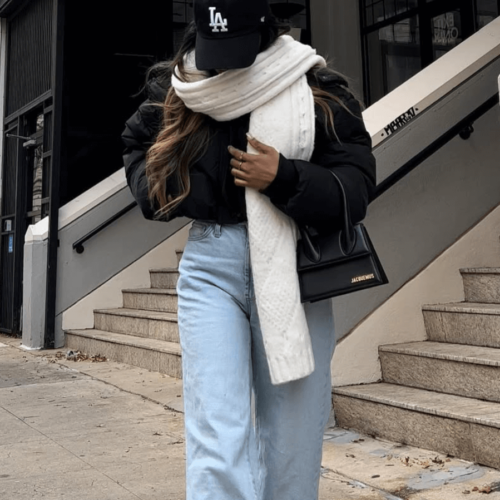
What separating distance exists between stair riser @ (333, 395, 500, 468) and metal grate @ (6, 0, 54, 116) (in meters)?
5.85

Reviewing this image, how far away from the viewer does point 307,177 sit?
2182 millimetres

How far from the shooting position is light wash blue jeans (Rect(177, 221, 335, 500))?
2.13 metres

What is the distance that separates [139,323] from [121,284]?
119 centimetres

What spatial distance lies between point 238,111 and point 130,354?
5254 millimetres

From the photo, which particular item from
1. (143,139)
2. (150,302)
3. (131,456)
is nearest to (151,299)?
(150,302)

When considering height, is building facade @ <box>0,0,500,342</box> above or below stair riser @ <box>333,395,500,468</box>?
above

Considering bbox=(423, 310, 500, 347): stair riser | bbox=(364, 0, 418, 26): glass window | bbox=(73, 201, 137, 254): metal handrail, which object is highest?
bbox=(364, 0, 418, 26): glass window

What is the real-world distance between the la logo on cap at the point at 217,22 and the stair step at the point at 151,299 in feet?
17.6

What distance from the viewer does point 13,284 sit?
961 centimetres

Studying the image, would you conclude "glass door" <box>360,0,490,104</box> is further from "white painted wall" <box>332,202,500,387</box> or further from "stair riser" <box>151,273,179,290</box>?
"white painted wall" <box>332,202,500,387</box>

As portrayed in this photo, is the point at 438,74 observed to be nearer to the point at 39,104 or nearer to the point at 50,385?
the point at 50,385

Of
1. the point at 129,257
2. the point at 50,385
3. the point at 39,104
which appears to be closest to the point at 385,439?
the point at 50,385

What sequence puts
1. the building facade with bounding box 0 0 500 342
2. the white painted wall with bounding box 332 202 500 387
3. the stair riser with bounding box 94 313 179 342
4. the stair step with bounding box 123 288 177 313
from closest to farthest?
the white painted wall with bounding box 332 202 500 387
the stair riser with bounding box 94 313 179 342
the stair step with bounding box 123 288 177 313
the building facade with bounding box 0 0 500 342

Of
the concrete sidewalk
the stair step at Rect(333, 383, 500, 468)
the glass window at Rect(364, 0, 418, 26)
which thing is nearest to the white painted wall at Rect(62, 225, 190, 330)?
the concrete sidewalk
